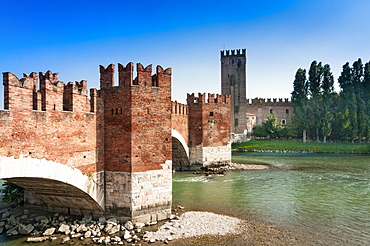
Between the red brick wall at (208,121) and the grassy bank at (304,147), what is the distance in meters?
17.7

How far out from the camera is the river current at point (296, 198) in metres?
10.9

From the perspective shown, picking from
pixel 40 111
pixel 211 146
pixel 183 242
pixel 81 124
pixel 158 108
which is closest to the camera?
pixel 40 111

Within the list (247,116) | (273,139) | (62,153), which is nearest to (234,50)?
(247,116)

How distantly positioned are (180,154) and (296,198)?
1026 cm

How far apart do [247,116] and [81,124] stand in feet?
141

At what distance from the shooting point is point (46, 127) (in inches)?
351

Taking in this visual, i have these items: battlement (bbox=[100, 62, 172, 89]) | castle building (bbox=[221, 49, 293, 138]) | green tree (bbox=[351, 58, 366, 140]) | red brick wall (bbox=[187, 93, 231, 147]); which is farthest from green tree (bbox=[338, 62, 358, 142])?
battlement (bbox=[100, 62, 172, 89])

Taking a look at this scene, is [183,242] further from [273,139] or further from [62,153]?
[273,139]

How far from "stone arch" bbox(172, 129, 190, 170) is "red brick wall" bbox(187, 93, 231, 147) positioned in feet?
3.72

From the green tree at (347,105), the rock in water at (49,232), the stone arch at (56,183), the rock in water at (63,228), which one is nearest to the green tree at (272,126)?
the green tree at (347,105)

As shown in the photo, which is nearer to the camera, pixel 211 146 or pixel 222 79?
pixel 211 146

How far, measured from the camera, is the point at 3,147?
25.1ft

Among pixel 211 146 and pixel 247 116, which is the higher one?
pixel 247 116

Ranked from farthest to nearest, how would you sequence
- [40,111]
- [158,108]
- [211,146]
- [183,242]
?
[211,146] → [158,108] → [183,242] → [40,111]
